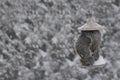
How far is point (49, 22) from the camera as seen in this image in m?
4.53

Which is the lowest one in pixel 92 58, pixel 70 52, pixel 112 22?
pixel 92 58

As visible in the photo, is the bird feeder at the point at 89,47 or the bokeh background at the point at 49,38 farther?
the bokeh background at the point at 49,38

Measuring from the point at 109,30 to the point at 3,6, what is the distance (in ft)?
5.03

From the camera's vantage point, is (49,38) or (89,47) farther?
(49,38)

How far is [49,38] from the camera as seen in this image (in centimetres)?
452

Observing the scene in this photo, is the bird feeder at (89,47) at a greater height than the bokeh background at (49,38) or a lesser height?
lesser

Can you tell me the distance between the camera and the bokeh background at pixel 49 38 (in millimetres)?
4371

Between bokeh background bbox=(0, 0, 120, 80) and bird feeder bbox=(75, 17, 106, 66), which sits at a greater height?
bokeh background bbox=(0, 0, 120, 80)

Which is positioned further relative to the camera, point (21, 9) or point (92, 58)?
point (21, 9)

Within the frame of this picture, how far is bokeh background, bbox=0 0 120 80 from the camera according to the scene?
14.3 feet

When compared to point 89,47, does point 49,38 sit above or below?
above

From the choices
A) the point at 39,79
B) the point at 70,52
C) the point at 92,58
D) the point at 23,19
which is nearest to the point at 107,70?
the point at 70,52

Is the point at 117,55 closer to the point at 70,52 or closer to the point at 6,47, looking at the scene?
the point at 70,52

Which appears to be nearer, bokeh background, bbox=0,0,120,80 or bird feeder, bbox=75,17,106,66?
bird feeder, bbox=75,17,106,66
